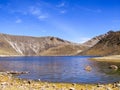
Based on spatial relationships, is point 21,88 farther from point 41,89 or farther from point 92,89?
point 92,89

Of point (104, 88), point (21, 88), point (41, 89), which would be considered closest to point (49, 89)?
point (41, 89)

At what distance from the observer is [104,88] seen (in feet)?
105

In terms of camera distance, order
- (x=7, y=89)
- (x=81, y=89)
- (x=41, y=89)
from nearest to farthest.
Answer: (x=7, y=89), (x=41, y=89), (x=81, y=89)

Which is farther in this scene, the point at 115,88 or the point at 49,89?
the point at 115,88

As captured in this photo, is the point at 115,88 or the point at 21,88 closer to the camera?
the point at 21,88

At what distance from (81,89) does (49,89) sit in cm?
376

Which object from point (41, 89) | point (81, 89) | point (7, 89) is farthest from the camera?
point (81, 89)

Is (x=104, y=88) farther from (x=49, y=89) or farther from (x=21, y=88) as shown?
(x=21, y=88)

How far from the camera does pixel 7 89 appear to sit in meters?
27.4

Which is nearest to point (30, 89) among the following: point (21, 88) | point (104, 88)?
point (21, 88)

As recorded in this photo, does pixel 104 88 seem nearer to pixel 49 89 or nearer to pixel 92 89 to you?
pixel 92 89

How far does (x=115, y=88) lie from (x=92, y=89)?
8.91 feet

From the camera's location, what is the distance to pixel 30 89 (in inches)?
1125

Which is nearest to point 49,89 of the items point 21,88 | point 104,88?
point 21,88
